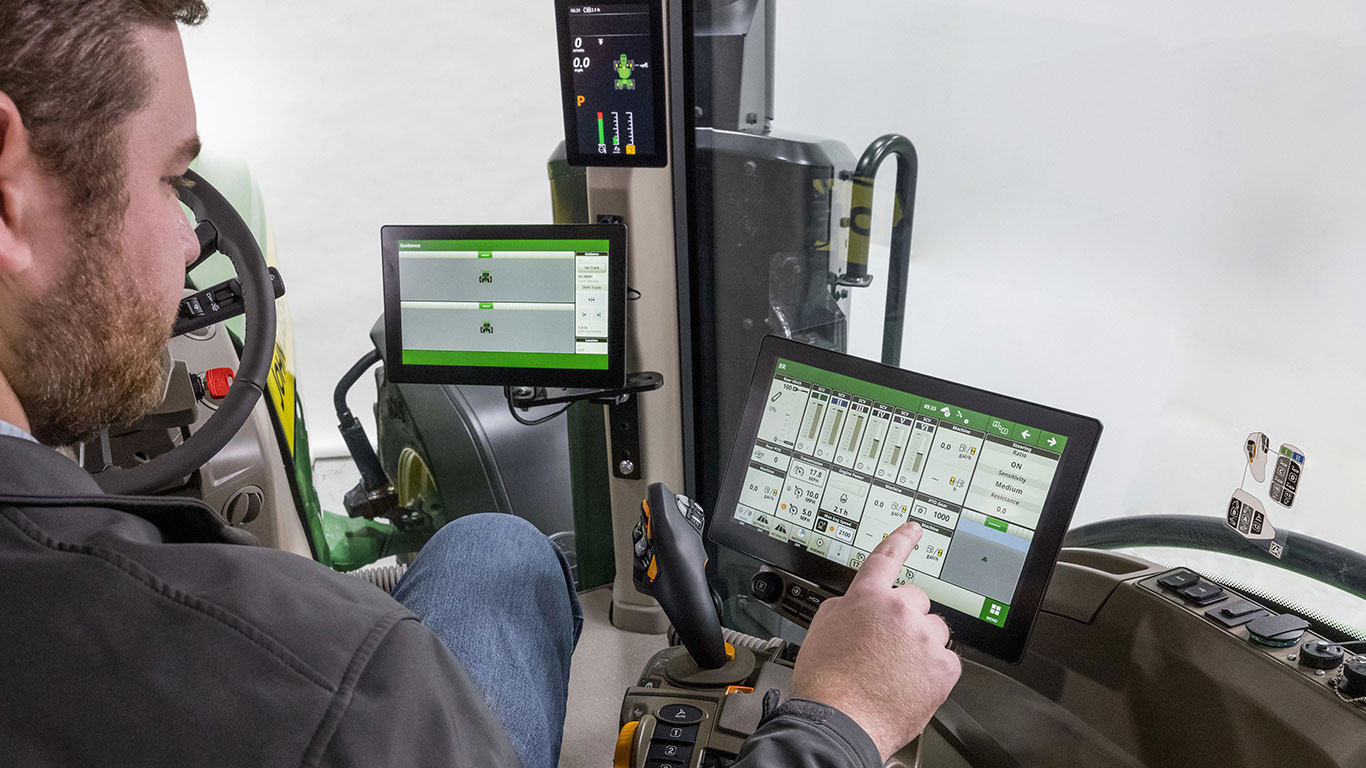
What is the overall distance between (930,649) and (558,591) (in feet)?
1.71

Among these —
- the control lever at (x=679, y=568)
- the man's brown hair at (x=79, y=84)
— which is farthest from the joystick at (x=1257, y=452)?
the man's brown hair at (x=79, y=84)

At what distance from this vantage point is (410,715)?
22.5 inches

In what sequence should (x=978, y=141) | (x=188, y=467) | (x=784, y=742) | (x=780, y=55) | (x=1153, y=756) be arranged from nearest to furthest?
(x=784, y=742), (x=1153, y=756), (x=188, y=467), (x=978, y=141), (x=780, y=55)

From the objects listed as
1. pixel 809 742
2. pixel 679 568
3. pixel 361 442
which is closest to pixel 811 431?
pixel 679 568

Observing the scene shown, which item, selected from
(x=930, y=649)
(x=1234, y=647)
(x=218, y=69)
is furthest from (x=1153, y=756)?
(x=218, y=69)

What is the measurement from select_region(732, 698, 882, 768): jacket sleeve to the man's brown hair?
625 millimetres

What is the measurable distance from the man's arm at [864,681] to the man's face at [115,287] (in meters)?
0.56

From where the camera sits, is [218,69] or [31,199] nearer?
[31,199]

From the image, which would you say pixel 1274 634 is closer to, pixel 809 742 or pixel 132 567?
pixel 809 742

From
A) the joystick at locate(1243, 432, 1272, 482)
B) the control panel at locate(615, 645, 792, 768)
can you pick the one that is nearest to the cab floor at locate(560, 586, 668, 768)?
the control panel at locate(615, 645, 792, 768)

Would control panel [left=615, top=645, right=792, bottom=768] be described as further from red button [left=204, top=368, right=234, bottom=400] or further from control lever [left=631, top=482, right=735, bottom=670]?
red button [left=204, top=368, right=234, bottom=400]

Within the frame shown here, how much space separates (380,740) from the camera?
0.55 metres

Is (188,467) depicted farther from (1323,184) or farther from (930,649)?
(1323,184)

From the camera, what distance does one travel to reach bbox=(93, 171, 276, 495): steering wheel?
1176mm
